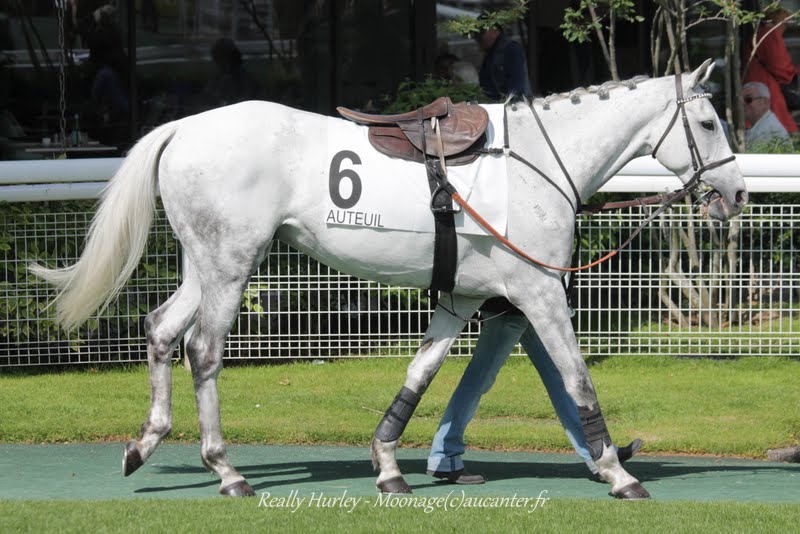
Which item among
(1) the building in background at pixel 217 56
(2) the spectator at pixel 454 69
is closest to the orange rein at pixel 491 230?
(2) the spectator at pixel 454 69

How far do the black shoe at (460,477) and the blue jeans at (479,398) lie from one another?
0.02 meters

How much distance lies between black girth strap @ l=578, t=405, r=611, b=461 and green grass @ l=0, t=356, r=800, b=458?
141 cm

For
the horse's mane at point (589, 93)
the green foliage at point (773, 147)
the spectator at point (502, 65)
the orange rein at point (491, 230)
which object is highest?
the spectator at point (502, 65)

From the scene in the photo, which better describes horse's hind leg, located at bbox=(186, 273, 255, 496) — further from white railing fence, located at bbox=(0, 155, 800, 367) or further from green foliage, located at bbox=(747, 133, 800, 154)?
green foliage, located at bbox=(747, 133, 800, 154)

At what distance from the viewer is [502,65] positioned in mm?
10531

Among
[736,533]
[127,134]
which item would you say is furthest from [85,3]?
[736,533]

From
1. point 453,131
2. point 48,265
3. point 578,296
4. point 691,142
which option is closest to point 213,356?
point 453,131

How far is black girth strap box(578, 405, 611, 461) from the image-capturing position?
239 inches

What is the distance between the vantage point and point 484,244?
6031 mm

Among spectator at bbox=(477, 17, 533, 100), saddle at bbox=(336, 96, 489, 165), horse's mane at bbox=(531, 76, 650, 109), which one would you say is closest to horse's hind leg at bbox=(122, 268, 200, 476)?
saddle at bbox=(336, 96, 489, 165)

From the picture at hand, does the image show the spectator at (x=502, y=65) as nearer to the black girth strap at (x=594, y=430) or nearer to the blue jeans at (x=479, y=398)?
the blue jeans at (x=479, y=398)

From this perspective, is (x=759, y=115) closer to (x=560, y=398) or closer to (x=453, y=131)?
(x=560, y=398)

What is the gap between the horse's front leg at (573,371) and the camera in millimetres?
6008

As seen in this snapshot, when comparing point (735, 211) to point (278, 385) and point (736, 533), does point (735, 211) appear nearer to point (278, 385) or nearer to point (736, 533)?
point (736, 533)
